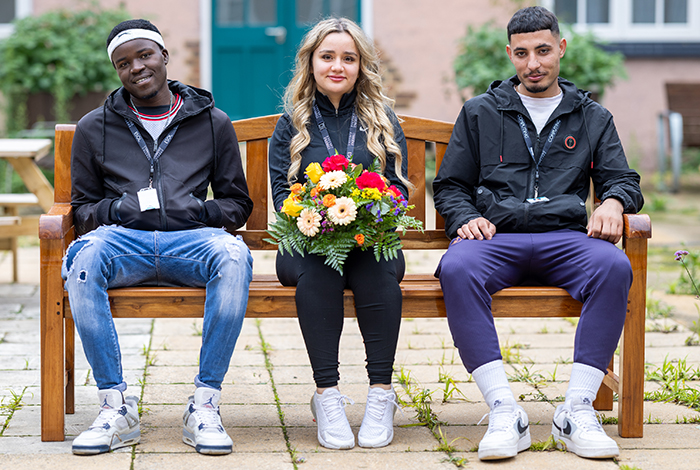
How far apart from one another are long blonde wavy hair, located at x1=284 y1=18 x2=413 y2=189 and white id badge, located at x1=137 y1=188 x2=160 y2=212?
0.48 m

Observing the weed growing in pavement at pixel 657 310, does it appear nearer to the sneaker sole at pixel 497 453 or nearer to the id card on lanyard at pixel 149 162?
the sneaker sole at pixel 497 453

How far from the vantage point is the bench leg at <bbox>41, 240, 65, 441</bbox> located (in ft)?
9.09

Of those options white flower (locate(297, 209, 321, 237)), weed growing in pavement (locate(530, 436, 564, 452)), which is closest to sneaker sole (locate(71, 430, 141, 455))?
white flower (locate(297, 209, 321, 237))

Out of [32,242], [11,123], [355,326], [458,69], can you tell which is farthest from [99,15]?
[355,326]

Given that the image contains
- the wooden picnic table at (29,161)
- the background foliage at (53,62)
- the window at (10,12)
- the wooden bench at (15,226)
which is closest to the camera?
the wooden picnic table at (29,161)

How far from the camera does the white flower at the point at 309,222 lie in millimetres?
2746

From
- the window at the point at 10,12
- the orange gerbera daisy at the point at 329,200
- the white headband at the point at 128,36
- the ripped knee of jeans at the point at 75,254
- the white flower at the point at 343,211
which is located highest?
the window at the point at 10,12

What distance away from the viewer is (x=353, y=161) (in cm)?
310

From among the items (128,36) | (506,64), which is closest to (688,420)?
(128,36)

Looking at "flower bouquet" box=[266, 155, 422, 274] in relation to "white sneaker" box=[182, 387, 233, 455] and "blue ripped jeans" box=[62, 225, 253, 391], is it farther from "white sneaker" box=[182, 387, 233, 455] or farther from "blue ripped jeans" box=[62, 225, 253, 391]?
"white sneaker" box=[182, 387, 233, 455]

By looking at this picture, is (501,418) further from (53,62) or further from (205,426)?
(53,62)

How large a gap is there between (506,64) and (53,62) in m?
4.42

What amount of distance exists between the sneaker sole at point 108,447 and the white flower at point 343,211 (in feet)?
3.18

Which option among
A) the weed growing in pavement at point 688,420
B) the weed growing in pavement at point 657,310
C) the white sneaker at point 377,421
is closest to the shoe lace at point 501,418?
the white sneaker at point 377,421
